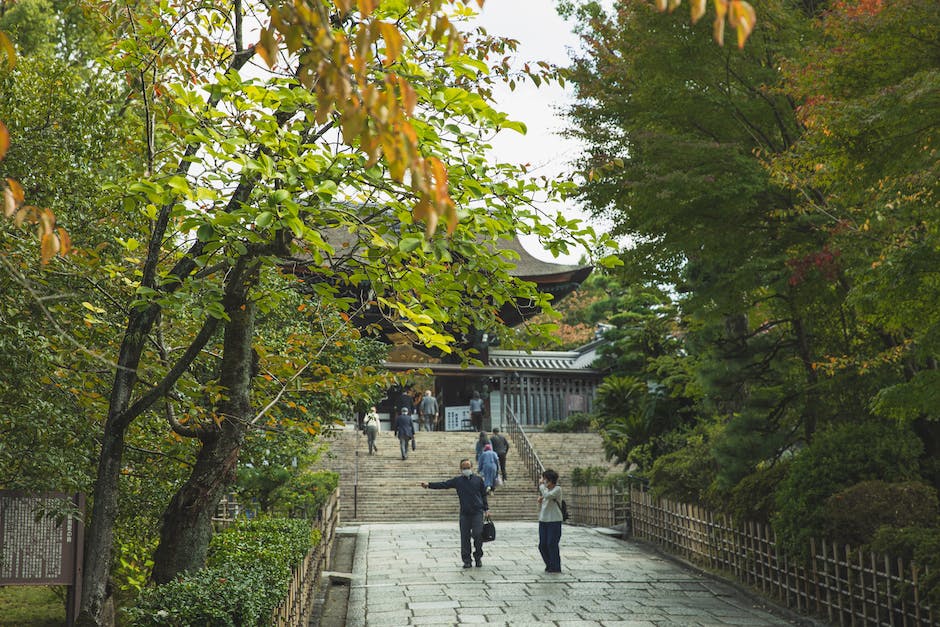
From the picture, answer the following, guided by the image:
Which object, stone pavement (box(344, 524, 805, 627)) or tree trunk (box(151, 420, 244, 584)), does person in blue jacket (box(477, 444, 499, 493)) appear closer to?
stone pavement (box(344, 524, 805, 627))

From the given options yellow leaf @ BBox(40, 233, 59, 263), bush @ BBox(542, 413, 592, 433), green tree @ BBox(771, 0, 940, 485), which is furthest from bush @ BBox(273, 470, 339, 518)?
bush @ BBox(542, 413, 592, 433)

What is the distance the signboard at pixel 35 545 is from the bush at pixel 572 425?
25.8 meters

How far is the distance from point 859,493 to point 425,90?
21.5 feet

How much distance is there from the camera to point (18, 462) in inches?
283

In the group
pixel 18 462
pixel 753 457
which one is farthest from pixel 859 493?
pixel 18 462

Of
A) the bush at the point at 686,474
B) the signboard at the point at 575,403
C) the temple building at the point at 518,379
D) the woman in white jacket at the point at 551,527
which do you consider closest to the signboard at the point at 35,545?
the woman in white jacket at the point at 551,527

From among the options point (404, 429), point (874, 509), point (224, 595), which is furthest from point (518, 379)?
point (224, 595)

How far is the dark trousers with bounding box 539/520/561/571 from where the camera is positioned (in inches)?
494

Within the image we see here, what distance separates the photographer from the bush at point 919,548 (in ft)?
24.3

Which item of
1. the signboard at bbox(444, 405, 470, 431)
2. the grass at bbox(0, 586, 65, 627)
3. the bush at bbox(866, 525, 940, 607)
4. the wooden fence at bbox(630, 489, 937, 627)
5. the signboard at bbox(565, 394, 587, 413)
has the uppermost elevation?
the signboard at bbox(565, 394, 587, 413)

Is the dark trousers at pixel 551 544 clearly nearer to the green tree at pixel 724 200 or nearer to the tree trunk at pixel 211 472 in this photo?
the green tree at pixel 724 200

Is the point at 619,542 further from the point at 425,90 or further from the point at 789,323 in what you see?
the point at 425,90

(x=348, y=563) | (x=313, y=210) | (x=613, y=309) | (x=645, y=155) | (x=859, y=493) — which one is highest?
(x=613, y=309)

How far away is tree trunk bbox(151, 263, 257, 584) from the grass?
5036 millimetres
